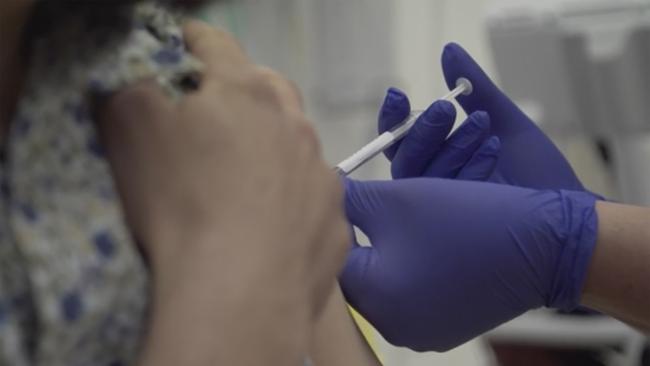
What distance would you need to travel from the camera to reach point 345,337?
0.81 metres

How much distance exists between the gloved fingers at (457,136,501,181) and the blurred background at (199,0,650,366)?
697mm

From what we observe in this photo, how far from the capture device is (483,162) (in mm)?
1156

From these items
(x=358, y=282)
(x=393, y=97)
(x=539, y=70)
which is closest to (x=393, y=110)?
(x=393, y=97)

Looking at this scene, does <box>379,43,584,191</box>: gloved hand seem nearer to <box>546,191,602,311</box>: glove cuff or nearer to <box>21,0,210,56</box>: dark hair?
<box>546,191,602,311</box>: glove cuff

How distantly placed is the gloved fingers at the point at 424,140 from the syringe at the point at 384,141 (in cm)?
2

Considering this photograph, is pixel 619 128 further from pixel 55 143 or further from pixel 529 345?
pixel 55 143

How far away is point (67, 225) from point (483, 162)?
785 mm

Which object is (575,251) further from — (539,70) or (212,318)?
(539,70)

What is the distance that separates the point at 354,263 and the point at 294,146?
454 millimetres

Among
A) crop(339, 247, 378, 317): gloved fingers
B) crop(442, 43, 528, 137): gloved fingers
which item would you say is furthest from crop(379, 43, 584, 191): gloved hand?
crop(339, 247, 378, 317): gloved fingers

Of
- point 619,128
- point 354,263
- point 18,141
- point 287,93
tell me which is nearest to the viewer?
point 18,141

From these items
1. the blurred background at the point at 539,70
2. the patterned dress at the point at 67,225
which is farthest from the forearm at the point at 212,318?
the blurred background at the point at 539,70

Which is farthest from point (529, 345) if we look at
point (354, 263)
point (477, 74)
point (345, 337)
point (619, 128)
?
point (345, 337)

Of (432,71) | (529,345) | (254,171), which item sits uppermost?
(254,171)
